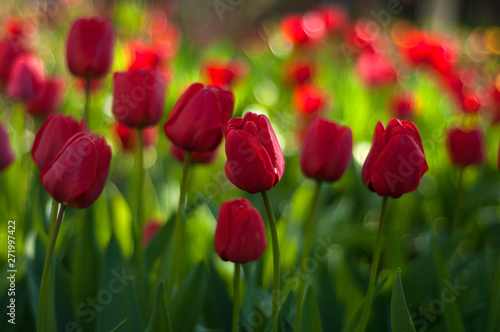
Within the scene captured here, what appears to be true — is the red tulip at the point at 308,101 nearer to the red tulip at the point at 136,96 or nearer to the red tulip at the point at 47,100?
the red tulip at the point at 47,100

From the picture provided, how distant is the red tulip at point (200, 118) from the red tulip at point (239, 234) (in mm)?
120

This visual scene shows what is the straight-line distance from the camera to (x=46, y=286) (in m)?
0.80

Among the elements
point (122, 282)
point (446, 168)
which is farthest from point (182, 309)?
point (446, 168)

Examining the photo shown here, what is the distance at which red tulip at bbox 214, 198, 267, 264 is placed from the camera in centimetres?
82

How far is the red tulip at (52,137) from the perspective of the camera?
35.8 inches

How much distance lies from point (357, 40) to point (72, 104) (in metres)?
1.52

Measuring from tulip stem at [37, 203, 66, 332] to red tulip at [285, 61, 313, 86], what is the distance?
1.67 metres

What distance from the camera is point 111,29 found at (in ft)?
3.87

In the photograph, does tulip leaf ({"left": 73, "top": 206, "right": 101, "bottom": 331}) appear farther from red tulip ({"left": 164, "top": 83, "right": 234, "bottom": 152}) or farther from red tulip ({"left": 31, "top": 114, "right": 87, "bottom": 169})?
red tulip ({"left": 164, "top": 83, "right": 234, "bottom": 152})

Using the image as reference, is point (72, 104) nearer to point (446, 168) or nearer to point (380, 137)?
point (446, 168)

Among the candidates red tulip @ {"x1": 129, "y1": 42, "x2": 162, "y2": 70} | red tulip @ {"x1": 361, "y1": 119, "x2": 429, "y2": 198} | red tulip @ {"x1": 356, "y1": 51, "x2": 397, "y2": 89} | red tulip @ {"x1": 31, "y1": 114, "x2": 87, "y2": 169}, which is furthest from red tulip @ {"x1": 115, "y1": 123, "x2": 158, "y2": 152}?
red tulip @ {"x1": 356, "y1": 51, "x2": 397, "y2": 89}

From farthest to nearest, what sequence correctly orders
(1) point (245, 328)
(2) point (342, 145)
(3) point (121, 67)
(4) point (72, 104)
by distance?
1. (3) point (121, 67)
2. (4) point (72, 104)
3. (1) point (245, 328)
4. (2) point (342, 145)

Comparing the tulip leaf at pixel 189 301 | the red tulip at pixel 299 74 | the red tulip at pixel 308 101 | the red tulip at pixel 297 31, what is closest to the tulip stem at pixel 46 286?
the tulip leaf at pixel 189 301

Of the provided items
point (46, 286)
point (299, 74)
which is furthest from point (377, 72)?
point (46, 286)
